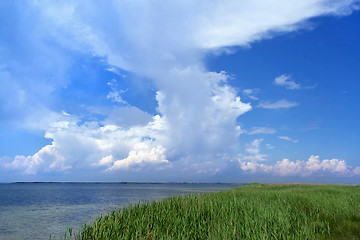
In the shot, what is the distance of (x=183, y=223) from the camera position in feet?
33.3

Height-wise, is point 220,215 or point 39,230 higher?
point 220,215

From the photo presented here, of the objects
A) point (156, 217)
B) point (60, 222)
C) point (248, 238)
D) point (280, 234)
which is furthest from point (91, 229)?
point (60, 222)

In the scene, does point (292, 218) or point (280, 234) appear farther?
point (292, 218)

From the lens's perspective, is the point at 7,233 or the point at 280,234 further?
the point at 7,233

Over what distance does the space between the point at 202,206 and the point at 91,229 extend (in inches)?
215

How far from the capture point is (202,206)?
12.4 metres

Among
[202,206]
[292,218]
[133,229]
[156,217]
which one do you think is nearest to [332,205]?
[292,218]

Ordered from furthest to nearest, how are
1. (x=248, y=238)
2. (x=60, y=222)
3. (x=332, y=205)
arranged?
(x=60, y=222) < (x=332, y=205) < (x=248, y=238)

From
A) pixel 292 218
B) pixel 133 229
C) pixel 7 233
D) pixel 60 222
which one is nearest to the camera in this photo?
pixel 133 229

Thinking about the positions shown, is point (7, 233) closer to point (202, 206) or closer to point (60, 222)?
point (60, 222)

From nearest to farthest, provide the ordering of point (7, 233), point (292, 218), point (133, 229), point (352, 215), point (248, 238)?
point (248, 238) → point (133, 229) → point (292, 218) → point (352, 215) → point (7, 233)

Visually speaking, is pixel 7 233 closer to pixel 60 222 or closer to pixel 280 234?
pixel 60 222

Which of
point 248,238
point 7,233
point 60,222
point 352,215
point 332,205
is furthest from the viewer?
point 60,222

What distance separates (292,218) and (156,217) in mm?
6369
